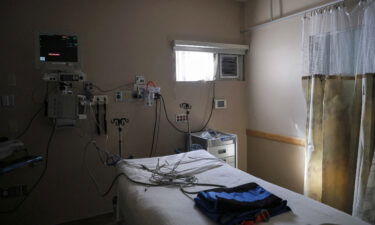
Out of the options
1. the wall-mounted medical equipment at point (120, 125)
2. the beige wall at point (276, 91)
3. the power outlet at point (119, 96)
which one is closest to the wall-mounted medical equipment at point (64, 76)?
the power outlet at point (119, 96)

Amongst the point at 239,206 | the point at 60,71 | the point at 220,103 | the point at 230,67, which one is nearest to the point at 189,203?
the point at 239,206

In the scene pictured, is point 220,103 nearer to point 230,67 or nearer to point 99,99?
point 230,67

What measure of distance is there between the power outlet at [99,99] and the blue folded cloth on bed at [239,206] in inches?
66.9

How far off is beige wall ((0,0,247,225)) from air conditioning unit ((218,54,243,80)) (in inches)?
9.4

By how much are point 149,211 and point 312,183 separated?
5.93ft

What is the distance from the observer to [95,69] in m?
2.77

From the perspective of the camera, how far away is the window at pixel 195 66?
3.28 m

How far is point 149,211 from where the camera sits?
59.7 inches

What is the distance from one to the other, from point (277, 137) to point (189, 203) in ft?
6.44

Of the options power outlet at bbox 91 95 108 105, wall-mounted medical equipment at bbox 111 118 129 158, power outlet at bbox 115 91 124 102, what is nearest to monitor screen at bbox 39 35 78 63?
power outlet at bbox 91 95 108 105

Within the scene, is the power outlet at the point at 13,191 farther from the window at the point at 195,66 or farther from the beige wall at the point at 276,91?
the beige wall at the point at 276,91

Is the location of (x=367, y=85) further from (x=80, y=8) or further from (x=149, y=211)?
(x=80, y=8)

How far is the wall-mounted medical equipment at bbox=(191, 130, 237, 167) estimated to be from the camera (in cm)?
294

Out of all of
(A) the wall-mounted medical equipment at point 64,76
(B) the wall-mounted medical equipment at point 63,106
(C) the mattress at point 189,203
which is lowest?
(C) the mattress at point 189,203
